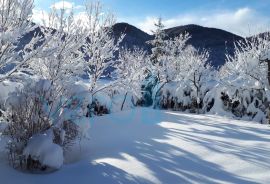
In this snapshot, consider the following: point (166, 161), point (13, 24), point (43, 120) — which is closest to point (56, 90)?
point (43, 120)

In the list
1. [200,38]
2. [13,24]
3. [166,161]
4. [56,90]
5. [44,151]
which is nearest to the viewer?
[44,151]

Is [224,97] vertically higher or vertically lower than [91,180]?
higher

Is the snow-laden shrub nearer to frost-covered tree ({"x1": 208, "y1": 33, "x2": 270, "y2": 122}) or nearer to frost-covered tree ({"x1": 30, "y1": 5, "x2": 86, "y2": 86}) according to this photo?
frost-covered tree ({"x1": 30, "y1": 5, "x2": 86, "y2": 86})

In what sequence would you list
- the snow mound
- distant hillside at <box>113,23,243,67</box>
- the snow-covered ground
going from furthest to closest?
distant hillside at <box>113,23,243,67</box> → the snow mound → the snow-covered ground

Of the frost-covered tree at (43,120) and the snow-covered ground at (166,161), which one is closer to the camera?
the snow-covered ground at (166,161)

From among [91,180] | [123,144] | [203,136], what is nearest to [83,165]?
[91,180]

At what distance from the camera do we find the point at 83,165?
693 centimetres

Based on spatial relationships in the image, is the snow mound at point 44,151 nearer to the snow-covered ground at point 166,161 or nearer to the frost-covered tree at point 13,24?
the snow-covered ground at point 166,161

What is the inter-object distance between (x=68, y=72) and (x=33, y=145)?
662 centimetres

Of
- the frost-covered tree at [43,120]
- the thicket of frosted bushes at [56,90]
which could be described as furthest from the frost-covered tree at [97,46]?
the frost-covered tree at [43,120]

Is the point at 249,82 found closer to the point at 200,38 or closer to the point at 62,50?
the point at 62,50

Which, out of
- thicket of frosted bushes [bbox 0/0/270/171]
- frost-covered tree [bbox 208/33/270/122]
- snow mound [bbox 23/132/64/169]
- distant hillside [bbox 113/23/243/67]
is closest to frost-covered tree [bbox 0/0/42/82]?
thicket of frosted bushes [bbox 0/0/270/171]

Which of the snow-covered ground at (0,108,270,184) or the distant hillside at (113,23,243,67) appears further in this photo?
the distant hillside at (113,23,243,67)

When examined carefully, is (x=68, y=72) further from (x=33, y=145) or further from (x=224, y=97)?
(x=224, y=97)
